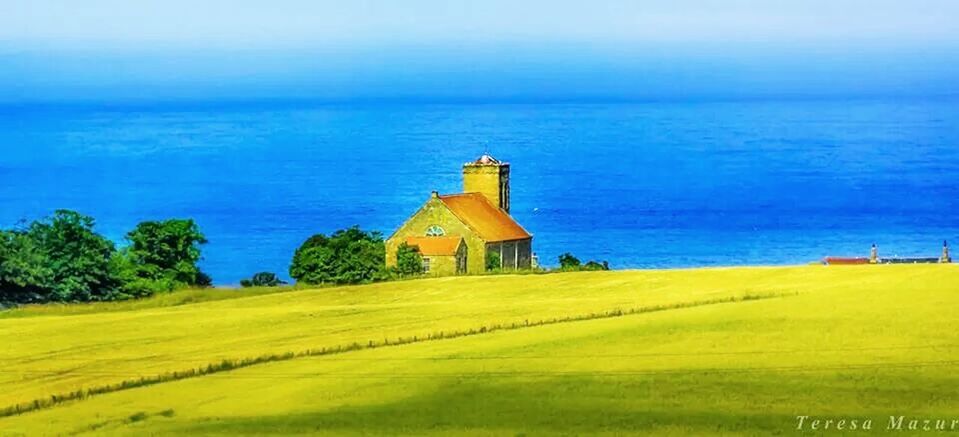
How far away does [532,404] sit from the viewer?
41.9 m

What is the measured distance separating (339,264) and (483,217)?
71.8 feet

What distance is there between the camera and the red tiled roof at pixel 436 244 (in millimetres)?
92438

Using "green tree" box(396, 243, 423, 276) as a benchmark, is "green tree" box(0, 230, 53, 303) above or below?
below

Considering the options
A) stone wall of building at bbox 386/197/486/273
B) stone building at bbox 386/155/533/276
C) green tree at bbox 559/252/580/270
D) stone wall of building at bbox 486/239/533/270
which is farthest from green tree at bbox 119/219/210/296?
stone wall of building at bbox 486/239/533/270

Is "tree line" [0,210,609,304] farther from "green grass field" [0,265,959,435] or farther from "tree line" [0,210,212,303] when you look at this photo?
"green grass field" [0,265,959,435]

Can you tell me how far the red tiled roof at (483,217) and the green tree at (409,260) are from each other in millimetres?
4333

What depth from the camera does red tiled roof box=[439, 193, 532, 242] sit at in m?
95.6

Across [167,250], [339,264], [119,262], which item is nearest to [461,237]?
[339,264]

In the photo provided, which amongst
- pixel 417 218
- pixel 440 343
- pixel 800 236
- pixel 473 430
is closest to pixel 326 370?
pixel 440 343

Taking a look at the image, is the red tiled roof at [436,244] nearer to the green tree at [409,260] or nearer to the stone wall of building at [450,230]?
the stone wall of building at [450,230]

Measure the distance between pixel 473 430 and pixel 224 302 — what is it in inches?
1152

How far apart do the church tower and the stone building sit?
11.5ft

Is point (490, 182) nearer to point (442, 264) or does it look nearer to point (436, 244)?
point (436, 244)

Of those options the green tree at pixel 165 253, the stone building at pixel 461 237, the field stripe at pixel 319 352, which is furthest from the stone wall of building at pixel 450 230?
the field stripe at pixel 319 352
